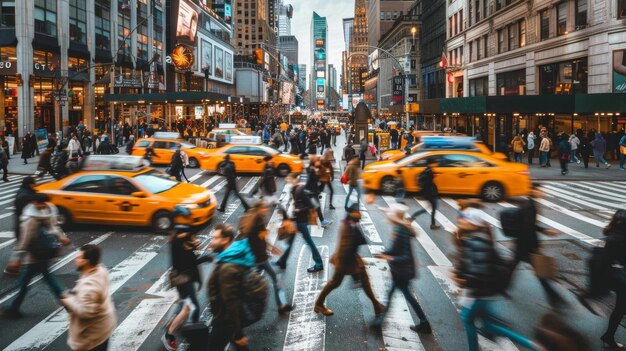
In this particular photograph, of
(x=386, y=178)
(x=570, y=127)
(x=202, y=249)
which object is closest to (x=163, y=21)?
(x=570, y=127)

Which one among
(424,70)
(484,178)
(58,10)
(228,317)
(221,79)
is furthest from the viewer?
(221,79)

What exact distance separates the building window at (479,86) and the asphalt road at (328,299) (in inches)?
1383

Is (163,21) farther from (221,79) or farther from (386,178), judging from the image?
(386,178)

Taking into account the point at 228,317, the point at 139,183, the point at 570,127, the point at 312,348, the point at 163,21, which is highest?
the point at 163,21

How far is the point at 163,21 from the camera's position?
67.9m

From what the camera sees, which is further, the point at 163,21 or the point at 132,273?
the point at 163,21

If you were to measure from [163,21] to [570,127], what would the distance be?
55257 millimetres

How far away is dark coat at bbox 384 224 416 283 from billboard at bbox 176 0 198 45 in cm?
6348

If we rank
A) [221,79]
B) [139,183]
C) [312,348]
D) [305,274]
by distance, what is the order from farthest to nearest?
1. [221,79]
2. [139,183]
3. [305,274]
4. [312,348]

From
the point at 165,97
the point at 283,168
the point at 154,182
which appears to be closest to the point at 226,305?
the point at 154,182

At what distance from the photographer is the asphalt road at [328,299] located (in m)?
6.34

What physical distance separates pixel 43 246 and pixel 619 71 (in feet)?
97.3

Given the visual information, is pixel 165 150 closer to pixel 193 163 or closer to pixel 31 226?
pixel 193 163

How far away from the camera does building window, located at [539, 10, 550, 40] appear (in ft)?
111
